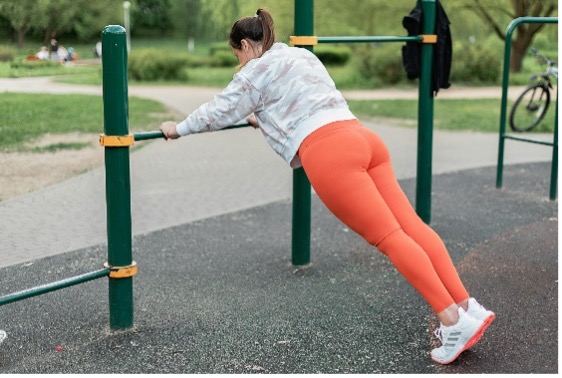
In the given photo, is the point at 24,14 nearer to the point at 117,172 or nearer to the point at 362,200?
the point at 117,172

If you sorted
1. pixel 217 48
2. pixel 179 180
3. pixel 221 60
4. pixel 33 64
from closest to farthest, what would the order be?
pixel 33 64 < pixel 179 180 < pixel 217 48 < pixel 221 60

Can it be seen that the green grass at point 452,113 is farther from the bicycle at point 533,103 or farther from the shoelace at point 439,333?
the shoelace at point 439,333

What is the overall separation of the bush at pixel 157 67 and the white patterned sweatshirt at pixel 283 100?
819 cm

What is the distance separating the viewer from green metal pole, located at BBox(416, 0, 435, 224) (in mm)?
4734

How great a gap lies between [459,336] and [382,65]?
1377 centimetres

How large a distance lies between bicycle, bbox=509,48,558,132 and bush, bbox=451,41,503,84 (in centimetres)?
707

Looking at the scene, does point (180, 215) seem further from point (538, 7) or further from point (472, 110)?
point (538, 7)

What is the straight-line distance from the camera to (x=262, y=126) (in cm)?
309

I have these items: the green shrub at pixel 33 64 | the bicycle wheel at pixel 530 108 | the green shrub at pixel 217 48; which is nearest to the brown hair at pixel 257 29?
the green shrub at pixel 33 64

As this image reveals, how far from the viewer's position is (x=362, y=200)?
9.26ft

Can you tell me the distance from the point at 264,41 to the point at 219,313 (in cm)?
122

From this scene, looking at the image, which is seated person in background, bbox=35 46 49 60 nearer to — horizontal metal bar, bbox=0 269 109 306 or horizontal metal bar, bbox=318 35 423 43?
horizontal metal bar, bbox=0 269 109 306

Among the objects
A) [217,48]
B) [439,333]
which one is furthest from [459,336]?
[217,48]

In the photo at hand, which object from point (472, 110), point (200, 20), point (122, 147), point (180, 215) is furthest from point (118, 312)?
point (472, 110)
